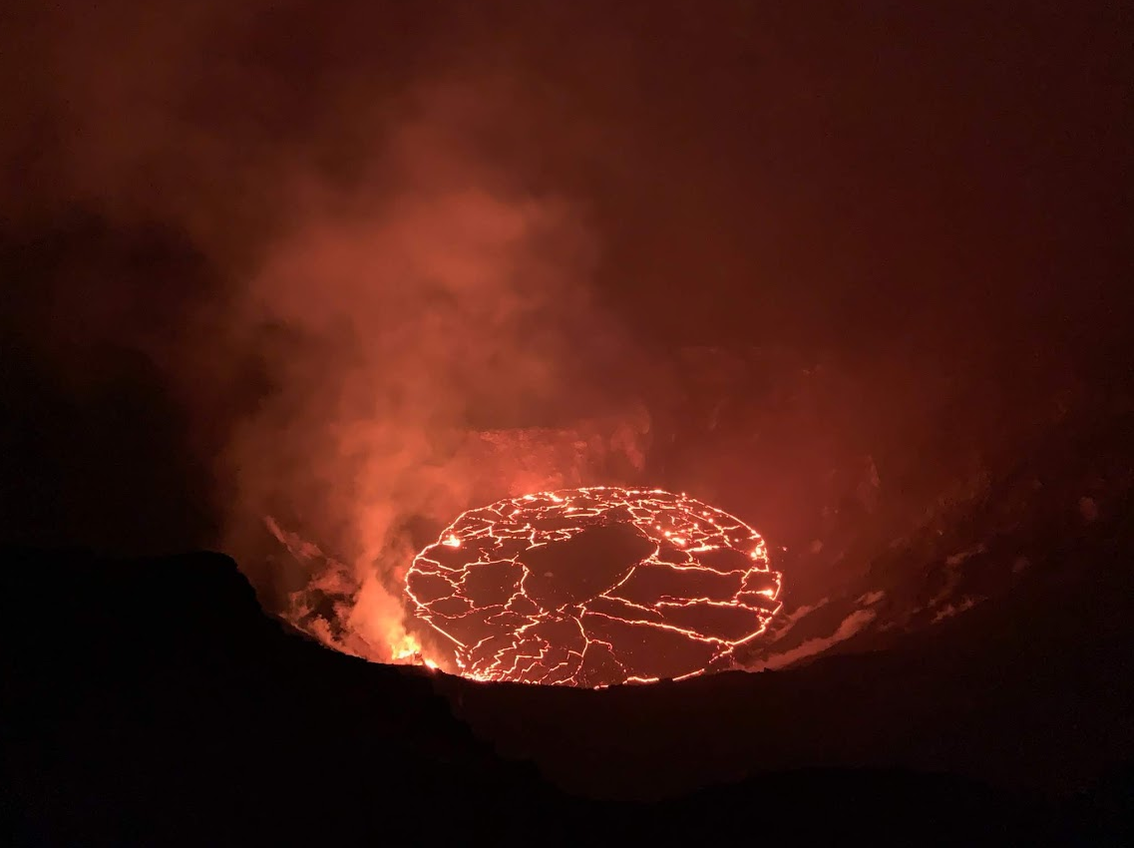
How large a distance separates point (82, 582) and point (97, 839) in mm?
1898

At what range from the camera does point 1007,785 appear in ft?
17.0

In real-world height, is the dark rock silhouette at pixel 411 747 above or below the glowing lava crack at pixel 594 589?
below

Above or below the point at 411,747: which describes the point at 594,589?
above

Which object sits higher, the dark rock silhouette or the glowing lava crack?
the glowing lava crack

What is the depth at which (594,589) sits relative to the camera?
12.8 metres

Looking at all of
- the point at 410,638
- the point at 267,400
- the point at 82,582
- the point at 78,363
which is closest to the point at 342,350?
the point at 267,400

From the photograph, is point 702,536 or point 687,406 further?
point 687,406

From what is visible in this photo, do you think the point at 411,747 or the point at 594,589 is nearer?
the point at 411,747

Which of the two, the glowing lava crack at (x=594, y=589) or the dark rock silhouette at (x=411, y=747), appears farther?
the glowing lava crack at (x=594, y=589)

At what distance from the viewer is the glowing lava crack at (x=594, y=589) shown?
428 inches

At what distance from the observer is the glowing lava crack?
10.9 metres

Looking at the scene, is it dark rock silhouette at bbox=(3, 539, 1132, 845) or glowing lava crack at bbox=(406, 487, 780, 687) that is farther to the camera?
glowing lava crack at bbox=(406, 487, 780, 687)

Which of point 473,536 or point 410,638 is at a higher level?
point 473,536

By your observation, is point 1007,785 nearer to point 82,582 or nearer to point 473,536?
point 82,582
